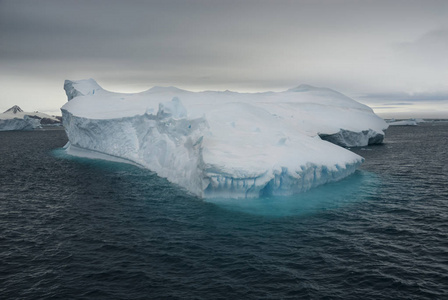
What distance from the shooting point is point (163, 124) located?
3216 centimetres

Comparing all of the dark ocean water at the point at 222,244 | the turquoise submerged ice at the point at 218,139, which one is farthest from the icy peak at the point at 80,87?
the dark ocean water at the point at 222,244

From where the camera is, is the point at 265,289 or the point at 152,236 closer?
the point at 265,289

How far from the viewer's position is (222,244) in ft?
47.2

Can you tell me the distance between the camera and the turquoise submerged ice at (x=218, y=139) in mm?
21406

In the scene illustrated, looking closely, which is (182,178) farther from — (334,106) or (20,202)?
(334,106)

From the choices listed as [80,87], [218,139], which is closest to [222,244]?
[218,139]

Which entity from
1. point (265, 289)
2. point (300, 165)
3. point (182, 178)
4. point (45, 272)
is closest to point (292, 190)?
point (300, 165)

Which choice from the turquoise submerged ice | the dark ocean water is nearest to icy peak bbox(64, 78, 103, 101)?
the turquoise submerged ice

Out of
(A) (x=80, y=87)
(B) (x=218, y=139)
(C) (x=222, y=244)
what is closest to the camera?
(C) (x=222, y=244)

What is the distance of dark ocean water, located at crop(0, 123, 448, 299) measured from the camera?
11086 millimetres

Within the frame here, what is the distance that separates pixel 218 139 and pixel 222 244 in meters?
12.0

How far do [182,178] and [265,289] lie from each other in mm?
15900

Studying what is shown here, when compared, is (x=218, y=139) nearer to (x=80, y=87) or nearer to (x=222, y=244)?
(x=222, y=244)

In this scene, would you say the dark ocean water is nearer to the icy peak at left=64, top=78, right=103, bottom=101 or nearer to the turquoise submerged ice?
the turquoise submerged ice
